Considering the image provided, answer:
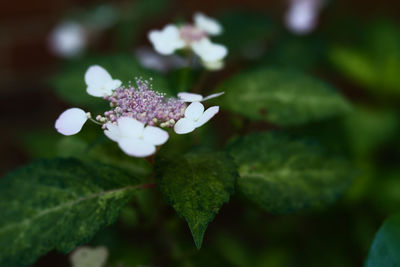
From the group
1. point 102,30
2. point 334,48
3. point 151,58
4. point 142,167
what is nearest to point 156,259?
point 142,167

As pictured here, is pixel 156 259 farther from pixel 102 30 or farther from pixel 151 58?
pixel 102 30

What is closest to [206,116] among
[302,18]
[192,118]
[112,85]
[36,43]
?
[192,118]

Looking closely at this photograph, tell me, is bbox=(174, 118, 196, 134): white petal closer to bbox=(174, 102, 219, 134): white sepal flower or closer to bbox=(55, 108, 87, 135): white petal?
bbox=(174, 102, 219, 134): white sepal flower

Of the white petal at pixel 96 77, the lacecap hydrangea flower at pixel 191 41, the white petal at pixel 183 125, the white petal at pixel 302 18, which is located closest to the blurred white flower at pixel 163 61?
the white petal at pixel 302 18

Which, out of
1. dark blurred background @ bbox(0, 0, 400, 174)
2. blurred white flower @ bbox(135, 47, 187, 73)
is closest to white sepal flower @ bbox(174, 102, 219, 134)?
blurred white flower @ bbox(135, 47, 187, 73)

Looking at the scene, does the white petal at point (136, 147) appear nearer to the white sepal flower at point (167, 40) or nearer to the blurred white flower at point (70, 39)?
the white sepal flower at point (167, 40)
